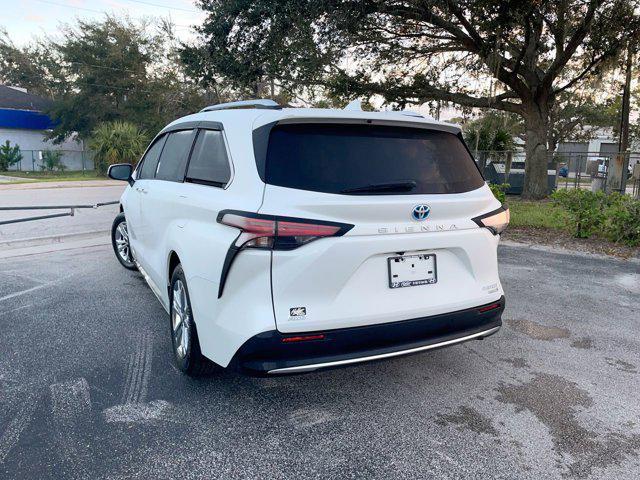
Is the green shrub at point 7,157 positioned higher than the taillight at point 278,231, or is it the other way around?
the green shrub at point 7,157

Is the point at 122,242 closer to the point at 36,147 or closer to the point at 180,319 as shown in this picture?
the point at 180,319

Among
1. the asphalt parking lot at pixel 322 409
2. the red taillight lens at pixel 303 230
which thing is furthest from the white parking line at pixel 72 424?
the red taillight lens at pixel 303 230

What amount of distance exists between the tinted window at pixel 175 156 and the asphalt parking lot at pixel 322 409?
1382 millimetres

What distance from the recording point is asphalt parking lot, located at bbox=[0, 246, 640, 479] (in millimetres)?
2584

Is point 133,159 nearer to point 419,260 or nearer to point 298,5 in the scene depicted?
point 298,5

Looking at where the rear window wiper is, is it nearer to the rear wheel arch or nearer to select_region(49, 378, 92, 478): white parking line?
the rear wheel arch

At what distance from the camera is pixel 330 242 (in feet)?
8.64

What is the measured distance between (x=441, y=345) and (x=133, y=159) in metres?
29.7

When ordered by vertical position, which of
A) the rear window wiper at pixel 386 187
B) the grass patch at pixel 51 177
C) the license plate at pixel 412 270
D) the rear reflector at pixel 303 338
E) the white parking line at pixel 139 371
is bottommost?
the white parking line at pixel 139 371

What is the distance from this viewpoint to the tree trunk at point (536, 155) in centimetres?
1947

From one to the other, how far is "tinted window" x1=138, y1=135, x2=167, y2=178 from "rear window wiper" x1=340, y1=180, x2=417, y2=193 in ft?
8.33

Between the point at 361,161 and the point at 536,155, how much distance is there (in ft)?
61.4

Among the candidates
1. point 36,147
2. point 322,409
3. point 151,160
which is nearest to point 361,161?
point 322,409

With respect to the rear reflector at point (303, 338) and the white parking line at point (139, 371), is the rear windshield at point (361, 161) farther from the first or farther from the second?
the white parking line at point (139, 371)
